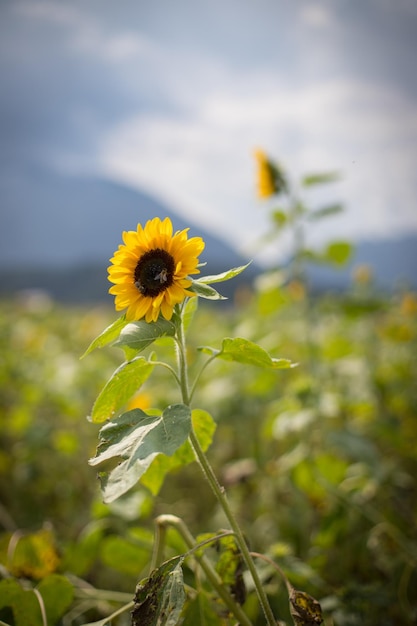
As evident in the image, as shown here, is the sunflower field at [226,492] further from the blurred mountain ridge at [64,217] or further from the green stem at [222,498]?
the blurred mountain ridge at [64,217]

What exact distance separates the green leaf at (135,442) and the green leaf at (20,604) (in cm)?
38

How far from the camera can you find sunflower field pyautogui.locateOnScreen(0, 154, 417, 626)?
662 mm

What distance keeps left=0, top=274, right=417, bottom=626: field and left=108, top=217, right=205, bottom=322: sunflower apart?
43 centimetres

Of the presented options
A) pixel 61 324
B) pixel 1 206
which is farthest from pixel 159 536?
pixel 1 206

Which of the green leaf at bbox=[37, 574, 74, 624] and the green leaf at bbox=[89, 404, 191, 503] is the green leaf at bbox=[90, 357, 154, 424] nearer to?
the green leaf at bbox=[89, 404, 191, 503]

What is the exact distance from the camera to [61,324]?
221 inches

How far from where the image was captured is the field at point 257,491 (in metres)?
1.03

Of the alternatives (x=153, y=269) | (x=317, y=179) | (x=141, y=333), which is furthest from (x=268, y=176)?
(x=141, y=333)

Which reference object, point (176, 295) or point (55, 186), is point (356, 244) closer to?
point (176, 295)

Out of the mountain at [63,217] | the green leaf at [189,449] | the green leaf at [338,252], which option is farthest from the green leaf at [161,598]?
the mountain at [63,217]

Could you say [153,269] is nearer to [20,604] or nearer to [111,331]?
[111,331]

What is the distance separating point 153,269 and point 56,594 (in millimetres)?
579

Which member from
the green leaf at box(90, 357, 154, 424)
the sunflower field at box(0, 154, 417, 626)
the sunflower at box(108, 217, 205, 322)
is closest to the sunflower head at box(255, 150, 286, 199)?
the sunflower field at box(0, 154, 417, 626)

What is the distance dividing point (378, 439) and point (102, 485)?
2.24 m
